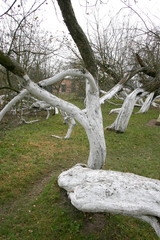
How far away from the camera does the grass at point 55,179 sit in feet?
10.7

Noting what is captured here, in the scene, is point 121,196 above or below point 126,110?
below

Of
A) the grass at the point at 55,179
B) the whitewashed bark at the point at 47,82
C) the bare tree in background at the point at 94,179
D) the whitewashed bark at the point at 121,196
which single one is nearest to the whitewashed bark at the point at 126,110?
the grass at the point at 55,179

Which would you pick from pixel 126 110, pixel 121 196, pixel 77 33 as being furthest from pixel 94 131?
pixel 126 110

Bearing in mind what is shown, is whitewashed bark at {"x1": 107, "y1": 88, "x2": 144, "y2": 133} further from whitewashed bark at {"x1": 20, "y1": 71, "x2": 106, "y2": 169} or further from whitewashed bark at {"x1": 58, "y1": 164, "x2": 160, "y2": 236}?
whitewashed bark at {"x1": 58, "y1": 164, "x2": 160, "y2": 236}

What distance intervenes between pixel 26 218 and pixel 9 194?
90 centimetres

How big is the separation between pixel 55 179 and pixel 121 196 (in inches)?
84.3

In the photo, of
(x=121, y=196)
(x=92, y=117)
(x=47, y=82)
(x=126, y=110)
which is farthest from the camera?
(x=126, y=110)

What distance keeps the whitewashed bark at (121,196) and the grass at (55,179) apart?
0.67m

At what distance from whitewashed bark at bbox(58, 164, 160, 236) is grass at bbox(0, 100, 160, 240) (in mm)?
674

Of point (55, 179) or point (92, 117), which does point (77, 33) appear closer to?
point (92, 117)

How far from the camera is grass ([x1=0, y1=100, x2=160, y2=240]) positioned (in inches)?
129

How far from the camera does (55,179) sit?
15.2 feet

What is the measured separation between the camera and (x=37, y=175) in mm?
5234

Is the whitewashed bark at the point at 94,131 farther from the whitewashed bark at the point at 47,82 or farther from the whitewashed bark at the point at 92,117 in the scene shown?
the whitewashed bark at the point at 47,82
